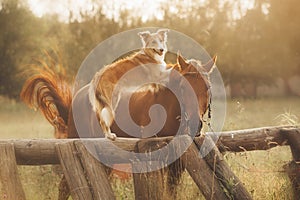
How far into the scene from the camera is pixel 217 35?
2748 cm

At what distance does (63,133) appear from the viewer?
271 inches

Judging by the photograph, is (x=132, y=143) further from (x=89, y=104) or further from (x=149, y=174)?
(x=89, y=104)

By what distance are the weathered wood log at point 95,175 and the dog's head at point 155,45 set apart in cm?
131

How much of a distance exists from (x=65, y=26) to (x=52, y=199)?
2371cm

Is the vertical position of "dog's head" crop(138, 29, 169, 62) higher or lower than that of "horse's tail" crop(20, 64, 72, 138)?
higher

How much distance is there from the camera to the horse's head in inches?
198

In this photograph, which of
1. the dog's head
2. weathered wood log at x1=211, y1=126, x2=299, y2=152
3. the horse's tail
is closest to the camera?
weathered wood log at x1=211, y1=126, x2=299, y2=152

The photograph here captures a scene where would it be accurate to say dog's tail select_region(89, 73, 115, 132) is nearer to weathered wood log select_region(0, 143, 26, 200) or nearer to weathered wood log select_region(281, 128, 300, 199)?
weathered wood log select_region(0, 143, 26, 200)

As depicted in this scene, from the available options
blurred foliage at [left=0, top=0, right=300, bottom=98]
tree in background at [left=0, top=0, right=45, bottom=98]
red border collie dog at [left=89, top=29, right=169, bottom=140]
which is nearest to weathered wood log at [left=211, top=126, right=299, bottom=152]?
red border collie dog at [left=89, top=29, right=169, bottom=140]

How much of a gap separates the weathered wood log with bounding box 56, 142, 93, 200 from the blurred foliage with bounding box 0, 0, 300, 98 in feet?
69.6

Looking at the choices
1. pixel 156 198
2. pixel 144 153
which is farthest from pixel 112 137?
pixel 156 198

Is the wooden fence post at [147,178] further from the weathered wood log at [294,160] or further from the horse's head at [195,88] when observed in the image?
the weathered wood log at [294,160]

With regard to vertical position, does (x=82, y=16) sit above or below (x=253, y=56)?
above

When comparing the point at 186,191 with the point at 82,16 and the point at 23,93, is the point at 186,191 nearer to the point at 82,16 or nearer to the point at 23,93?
the point at 23,93
